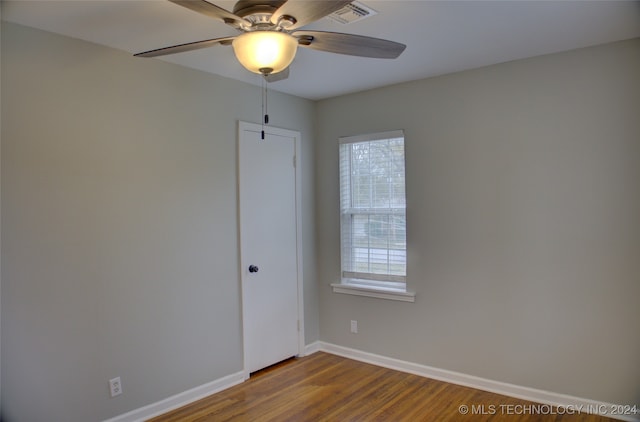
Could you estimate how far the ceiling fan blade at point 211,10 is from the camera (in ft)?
5.06

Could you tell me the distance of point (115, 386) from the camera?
2.80m

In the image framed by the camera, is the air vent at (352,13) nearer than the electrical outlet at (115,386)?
Yes

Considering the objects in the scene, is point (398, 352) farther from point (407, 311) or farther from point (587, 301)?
point (587, 301)

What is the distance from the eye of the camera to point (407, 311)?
375cm

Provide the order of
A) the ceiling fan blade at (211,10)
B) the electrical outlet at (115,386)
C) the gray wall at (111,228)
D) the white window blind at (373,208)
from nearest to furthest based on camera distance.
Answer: the ceiling fan blade at (211,10) → the gray wall at (111,228) → the electrical outlet at (115,386) → the white window blind at (373,208)

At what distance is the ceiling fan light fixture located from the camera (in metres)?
1.76

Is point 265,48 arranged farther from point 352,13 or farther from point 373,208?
point 373,208

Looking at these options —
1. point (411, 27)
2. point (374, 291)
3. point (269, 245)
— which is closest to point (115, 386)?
point (269, 245)

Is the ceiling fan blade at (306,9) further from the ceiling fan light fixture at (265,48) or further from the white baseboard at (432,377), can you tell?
the white baseboard at (432,377)

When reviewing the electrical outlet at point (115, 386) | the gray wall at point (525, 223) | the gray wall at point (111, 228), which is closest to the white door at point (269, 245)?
the gray wall at point (111, 228)

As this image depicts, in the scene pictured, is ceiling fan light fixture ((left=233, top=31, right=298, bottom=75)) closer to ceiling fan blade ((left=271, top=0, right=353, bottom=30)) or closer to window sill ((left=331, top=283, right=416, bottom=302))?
ceiling fan blade ((left=271, top=0, right=353, bottom=30))

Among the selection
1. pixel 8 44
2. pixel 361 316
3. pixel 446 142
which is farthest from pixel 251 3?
pixel 361 316

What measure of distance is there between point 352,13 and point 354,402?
2.63m

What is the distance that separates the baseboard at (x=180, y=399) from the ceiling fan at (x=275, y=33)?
234 cm
